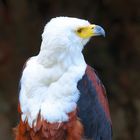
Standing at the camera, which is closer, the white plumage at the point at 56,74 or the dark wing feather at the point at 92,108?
the white plumage at the point at 56,74

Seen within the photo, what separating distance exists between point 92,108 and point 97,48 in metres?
2.49

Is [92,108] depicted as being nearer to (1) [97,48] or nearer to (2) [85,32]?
(2) [85,32]

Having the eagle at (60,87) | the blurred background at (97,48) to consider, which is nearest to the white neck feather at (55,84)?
the eagle at (60,87)

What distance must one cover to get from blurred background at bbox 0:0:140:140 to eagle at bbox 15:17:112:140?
7.64ft

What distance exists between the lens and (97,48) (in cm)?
609

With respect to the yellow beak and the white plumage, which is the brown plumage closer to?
the white plumage

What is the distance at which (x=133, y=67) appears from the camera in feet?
20.0

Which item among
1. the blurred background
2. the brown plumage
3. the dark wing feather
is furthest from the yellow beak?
the blurred background

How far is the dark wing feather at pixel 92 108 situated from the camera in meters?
3.58

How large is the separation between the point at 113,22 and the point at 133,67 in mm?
431

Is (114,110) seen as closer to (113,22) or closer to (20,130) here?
(113,22)

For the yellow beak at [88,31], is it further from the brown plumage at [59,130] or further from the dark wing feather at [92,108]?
the brown plumage at [59,130]

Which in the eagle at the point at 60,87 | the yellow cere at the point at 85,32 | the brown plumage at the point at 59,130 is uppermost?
the yellow cere at the point at 85,32

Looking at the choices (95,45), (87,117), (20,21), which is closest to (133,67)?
(95,45)
